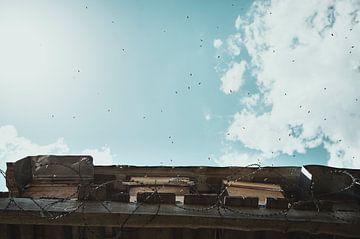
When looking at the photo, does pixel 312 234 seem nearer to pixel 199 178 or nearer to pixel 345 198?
pixel 345 198

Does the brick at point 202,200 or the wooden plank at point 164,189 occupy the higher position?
the brick at point 202,200

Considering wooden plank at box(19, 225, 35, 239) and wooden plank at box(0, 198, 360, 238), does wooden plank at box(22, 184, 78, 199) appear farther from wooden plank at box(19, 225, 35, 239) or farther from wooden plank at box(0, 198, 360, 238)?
wooden plank at box(0, 198, 360, 238)

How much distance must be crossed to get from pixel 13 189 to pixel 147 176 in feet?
9.50

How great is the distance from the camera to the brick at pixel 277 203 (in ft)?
16.7

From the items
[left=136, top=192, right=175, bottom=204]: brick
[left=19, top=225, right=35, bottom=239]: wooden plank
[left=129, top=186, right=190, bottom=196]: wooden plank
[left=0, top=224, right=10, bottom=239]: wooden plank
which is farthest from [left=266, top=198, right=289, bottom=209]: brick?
[left=0, top=224, right=10, bottom=239]: wooden plank

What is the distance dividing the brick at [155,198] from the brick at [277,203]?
1.59m

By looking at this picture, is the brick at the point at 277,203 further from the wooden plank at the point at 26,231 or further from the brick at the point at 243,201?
the wooden plank at the point at 26,231

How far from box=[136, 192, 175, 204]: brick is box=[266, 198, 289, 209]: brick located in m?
1.59

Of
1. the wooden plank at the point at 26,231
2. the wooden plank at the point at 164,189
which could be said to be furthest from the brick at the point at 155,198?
the wooden plank at the point at 26,231

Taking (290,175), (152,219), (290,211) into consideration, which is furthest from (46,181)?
(290,175)

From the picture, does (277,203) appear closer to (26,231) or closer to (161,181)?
(161,181)

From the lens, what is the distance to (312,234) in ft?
16.7

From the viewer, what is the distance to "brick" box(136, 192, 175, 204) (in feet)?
16.8

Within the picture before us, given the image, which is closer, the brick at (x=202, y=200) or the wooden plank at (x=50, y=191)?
the brick at (x=202, y=200)
